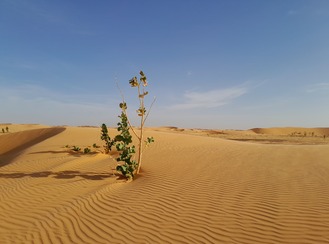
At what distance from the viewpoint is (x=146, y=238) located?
177 inches

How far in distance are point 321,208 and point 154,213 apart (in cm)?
350

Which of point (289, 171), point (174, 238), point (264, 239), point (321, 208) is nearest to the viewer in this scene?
point (264, 239)

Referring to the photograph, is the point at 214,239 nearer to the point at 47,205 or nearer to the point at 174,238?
the point at 174,238

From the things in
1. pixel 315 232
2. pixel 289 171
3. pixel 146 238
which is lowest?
pixel 146 238

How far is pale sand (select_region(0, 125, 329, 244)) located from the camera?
4.54 m

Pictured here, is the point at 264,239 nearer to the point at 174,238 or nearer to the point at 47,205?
the point at 174,238

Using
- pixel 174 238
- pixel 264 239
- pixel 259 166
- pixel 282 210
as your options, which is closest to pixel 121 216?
pixel 174 238

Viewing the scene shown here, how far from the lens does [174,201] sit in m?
6.00

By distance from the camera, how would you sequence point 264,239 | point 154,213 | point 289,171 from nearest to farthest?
point 264,239, point 154,213, point 289,171

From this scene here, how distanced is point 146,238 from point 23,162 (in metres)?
8.95

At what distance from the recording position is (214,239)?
4297mm

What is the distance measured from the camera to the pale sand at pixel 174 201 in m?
4.54

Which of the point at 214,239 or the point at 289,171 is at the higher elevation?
the point at 289,171

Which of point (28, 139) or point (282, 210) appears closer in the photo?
point (282, 210)
